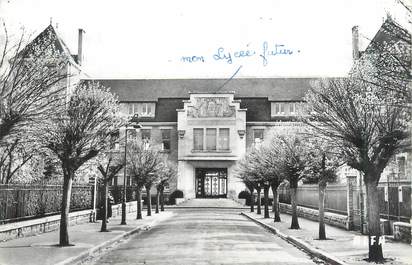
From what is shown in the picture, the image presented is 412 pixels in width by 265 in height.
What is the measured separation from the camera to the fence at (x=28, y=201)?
18266 mm

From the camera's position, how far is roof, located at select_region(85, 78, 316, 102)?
212 feet

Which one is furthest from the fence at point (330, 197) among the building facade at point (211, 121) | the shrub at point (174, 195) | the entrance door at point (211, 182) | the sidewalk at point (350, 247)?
the entrance door at point (211, 182)

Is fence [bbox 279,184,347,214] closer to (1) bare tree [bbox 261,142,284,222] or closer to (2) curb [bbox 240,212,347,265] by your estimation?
(1) bare tree [bbox 261,142,284,222]

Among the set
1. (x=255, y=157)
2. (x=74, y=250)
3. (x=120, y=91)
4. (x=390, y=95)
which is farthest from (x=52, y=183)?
(x=120, y=91)

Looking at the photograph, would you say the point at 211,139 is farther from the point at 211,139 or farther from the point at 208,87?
the point at 208,87

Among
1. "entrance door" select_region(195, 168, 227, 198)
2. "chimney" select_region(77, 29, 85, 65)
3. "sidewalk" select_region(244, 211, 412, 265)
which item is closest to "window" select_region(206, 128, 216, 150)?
"entrance door" select_region(195, 168, 227, 198)

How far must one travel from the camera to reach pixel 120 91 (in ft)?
219

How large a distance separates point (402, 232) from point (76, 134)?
11198 millimetres

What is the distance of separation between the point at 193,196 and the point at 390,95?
50.6 metres

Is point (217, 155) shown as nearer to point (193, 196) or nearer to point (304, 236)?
point (193, 196)

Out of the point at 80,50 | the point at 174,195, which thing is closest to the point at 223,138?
the point at 174,195

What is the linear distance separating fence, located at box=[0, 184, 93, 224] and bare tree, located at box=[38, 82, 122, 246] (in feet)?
8.66

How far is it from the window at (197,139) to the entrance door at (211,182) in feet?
11.3

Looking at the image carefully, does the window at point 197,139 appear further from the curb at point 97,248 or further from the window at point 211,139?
the curb at point 97,248
